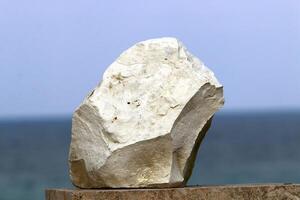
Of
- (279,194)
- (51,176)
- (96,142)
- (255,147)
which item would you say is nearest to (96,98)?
(96,142)

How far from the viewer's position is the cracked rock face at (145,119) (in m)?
9.78

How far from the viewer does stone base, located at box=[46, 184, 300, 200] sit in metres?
9.59

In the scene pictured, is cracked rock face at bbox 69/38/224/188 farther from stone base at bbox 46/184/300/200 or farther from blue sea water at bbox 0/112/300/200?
blue sea water at bbox 0/112/300/200

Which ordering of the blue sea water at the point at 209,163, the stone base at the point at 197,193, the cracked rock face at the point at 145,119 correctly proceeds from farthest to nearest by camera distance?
the blue sea water at the point at 209,163 < the cracked rock face at the point at 145,119 < the stone base at the point at 197,193

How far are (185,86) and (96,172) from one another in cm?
94

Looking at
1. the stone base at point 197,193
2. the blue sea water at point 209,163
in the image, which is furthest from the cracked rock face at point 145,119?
the blue sea water at point 209,163

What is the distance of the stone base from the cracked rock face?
19cm

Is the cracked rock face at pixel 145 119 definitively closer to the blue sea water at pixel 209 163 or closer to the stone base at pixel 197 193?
the stone base at pixel 197 193

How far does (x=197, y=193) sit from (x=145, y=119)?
0.69 metres

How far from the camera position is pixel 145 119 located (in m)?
9.84

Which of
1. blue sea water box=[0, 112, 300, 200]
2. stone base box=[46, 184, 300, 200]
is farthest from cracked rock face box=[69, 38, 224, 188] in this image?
blue sea water box=[0, 112, 300, 200]

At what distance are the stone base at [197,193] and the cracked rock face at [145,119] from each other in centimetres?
19

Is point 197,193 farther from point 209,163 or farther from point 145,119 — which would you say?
point 209,163

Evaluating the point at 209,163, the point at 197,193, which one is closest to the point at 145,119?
the point at 197,193
